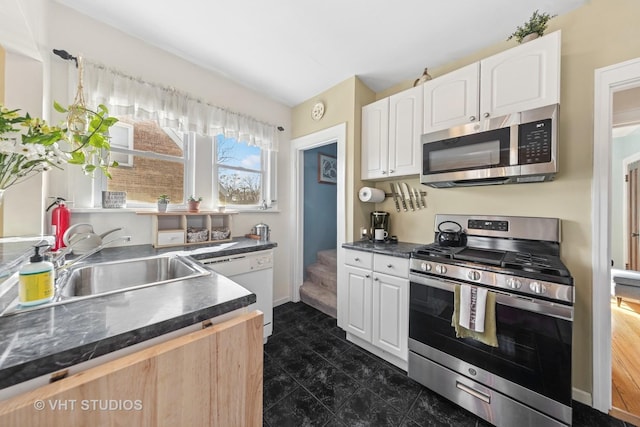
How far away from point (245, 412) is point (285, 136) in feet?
9.04

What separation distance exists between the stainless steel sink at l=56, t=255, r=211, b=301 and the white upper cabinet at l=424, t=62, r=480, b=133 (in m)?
2.01

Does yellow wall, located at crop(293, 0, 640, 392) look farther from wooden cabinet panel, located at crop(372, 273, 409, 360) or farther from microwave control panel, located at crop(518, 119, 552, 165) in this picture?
wooden cabinet panel, located at crop(372, 273, 409, 360)

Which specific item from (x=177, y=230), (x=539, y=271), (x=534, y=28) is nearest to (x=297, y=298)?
(x=177, y=230)

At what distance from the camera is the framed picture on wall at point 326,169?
3.45 m

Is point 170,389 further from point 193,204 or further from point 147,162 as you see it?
point 147,162

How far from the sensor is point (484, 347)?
1.34 meters

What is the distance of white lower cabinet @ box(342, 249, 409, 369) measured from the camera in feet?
5.75

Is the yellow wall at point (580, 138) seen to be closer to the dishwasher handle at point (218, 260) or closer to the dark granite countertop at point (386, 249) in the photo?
the dark granite countertop at point (386, 249)

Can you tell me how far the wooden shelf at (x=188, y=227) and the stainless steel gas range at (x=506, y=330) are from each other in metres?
1.77

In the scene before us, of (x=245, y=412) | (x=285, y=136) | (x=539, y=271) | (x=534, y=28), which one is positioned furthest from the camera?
(x=285, y=136)

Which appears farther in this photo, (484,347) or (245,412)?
(484,347)

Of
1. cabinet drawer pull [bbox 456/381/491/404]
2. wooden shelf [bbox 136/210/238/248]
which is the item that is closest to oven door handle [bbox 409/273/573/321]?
cabinet drawer pull [bbox 456/381/491/404]

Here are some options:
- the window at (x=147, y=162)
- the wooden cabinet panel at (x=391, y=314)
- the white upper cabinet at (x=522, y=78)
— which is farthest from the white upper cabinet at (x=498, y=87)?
the window at (x=147, y=162)

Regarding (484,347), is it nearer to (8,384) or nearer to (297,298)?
(8,384)
